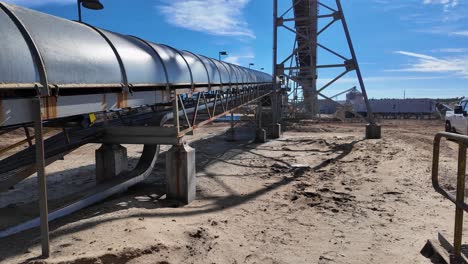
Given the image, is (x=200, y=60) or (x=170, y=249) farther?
(x=200, y=60)

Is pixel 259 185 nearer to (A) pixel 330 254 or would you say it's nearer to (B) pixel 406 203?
(B) pixel 406 203

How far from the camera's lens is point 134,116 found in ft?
28.8

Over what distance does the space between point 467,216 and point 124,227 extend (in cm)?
531

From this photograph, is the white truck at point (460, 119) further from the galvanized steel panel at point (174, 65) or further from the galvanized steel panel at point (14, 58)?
the galvanized steel panel at point (14, 58)

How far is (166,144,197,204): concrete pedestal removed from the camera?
22.6ft

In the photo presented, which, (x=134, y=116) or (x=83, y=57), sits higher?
(x=83, y=57)

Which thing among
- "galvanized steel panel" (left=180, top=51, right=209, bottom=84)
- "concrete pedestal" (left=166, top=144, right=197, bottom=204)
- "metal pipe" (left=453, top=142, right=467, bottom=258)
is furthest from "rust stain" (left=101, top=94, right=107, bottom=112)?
"metal pipe" (left=453, top=142, right=467, bottom=258)

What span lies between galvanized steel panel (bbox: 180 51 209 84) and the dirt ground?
2.51m

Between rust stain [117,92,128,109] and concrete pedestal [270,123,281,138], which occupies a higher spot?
rust stain [117,92,128,109]

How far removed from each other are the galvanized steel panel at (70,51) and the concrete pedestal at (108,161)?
2928 mm

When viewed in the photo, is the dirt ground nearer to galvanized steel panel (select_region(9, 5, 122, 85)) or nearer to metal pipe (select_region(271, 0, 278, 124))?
galvanized steel panel (select_region(9, 5, 122, 85))

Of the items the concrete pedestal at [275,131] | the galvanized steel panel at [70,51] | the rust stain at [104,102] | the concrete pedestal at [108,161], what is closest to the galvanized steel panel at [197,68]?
the concrete pedestal at [108,161]

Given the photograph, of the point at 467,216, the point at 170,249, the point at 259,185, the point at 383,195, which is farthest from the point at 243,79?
the point at 170,249

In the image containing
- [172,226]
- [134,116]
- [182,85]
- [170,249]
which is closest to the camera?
[170,249]
